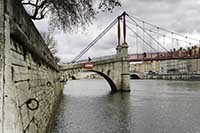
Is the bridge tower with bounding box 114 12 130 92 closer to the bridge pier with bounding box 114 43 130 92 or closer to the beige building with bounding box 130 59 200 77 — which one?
the bridge pier with bounding box 114 43 130 92

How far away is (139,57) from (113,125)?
3008 cm

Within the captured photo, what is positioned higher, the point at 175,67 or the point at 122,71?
the point at 175,67

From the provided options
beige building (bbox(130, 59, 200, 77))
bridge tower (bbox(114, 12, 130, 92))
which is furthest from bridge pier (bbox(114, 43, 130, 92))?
beige building (bbox(130, 59, 200, 77))

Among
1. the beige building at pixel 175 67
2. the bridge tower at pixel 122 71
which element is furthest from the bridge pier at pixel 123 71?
the beige building at pixel 175 67

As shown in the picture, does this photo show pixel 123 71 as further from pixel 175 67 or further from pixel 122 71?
pixel 175 67

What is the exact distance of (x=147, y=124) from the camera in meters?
14.8

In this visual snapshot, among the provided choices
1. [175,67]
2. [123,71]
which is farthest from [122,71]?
[175,67]

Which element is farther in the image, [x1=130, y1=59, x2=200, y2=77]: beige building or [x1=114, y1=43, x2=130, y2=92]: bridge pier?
[x1=130, y1=59, x2=200, y2=77]: beige building

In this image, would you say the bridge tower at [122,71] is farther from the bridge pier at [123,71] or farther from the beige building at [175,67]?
the beige building at [175,67]

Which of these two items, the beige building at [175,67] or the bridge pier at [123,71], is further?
the beige building at [175,67]

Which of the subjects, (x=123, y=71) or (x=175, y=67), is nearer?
(x=123, y=71)

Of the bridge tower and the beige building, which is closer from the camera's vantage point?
the bridge tower

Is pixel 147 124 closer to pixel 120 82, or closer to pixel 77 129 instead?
pixel 77 129

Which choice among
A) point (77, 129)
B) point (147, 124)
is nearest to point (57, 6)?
point (77, 129)
